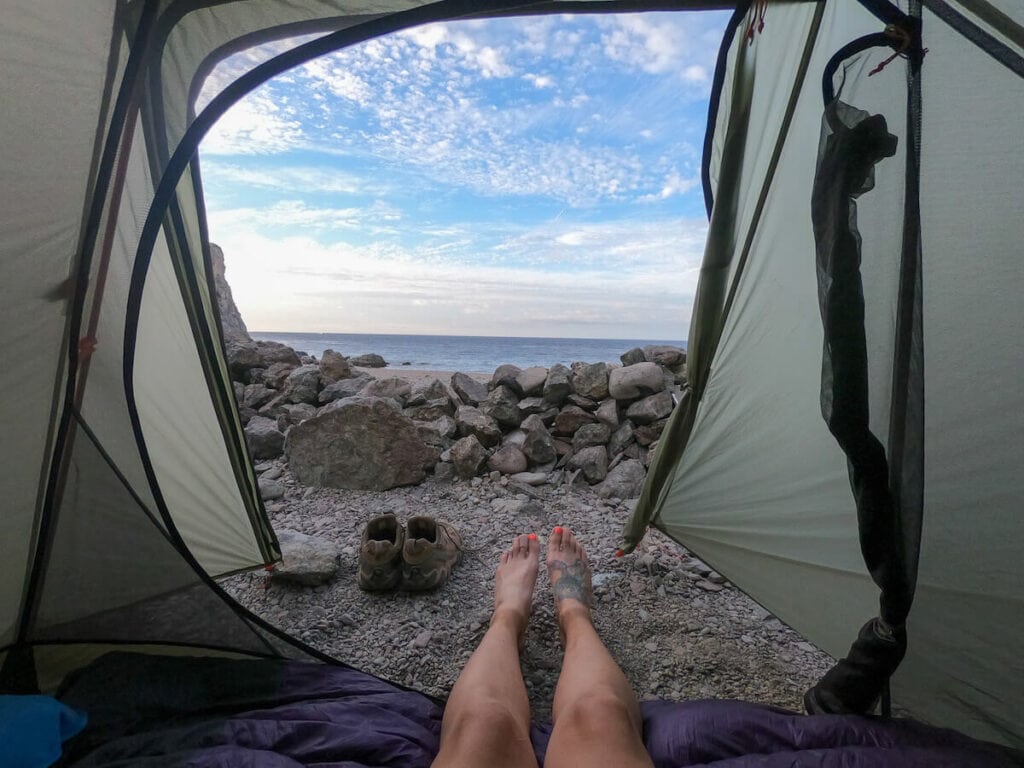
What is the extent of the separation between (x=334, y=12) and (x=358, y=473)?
236 cm

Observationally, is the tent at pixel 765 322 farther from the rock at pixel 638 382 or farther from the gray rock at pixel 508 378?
the gray rock at pixel 508 378

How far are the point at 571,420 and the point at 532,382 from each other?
1.66 feet

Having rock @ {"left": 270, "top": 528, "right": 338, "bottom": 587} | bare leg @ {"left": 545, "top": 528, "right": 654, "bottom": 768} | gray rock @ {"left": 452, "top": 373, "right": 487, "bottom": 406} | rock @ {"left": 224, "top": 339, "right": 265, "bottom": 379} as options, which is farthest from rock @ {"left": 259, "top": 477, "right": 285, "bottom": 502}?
rock @ {"left": 224, "top": 339, "right": 265, "bottom": 379}

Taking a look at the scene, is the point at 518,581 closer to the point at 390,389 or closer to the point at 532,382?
the point at 532,382

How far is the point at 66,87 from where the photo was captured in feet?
3.58

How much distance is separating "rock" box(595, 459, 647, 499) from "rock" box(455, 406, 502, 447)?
0.83 meters

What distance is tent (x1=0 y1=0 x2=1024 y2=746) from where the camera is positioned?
3.29 ft

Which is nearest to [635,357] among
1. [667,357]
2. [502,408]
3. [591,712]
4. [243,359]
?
[667,357]

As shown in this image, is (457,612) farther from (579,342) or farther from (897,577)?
(579,342)

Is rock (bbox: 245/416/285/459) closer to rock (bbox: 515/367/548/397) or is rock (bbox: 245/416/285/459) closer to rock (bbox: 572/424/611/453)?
rock (bbox: 515/367/548/397)

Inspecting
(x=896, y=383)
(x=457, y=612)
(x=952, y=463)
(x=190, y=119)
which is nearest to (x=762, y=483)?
(x=952, y=463)

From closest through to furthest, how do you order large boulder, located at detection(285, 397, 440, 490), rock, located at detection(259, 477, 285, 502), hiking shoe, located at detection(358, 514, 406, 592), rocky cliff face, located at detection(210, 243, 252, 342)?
hiking shoe, located at detection(358, 514, 406, 592) < rock, located at detection(259, 477, 285, 502) < large boulder, located at detection(285, 397, 440, 490) < rocky cliff face, located at detection(210, 243, 252, 342)

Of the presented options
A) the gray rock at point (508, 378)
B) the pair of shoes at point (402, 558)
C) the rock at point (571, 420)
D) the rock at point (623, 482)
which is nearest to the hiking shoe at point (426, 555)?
the pair of shoes at point (402, 558)

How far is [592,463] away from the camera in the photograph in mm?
3105
